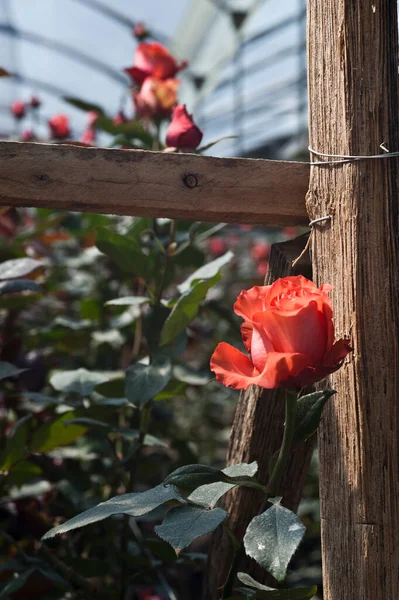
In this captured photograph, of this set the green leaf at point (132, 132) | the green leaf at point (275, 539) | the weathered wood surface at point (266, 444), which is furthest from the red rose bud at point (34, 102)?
the green leaf at point (275, 539)

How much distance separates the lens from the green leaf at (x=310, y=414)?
2.37 ft

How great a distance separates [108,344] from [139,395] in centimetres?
70

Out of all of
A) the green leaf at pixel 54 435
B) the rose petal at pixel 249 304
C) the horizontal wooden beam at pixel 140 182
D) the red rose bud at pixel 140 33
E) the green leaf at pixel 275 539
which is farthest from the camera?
the red rose bud at pixel 140 33

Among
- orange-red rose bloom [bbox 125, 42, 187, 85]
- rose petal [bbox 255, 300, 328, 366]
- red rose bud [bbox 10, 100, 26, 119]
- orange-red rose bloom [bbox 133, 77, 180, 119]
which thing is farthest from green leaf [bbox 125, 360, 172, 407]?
red rose bud [bbox 10, 100, 26, 119]

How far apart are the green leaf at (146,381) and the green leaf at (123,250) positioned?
20 centimetres

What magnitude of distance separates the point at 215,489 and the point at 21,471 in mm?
482

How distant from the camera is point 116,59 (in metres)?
7.59

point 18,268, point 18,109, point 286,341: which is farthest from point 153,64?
point 18,109

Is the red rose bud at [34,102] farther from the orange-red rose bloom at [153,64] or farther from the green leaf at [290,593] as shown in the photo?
the green leaf at [290,593]

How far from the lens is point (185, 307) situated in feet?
3.22

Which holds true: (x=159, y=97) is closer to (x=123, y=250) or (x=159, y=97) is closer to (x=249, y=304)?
(x=123, y=250)

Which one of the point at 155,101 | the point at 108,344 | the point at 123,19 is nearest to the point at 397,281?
the point at 155,101

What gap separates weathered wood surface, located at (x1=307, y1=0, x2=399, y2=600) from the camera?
75cm

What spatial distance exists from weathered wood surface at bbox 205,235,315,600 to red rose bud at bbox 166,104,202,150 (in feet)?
0.71
